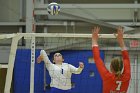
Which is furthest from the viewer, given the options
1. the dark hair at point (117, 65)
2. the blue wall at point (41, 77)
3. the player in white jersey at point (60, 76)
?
the blue wall at point (41, 77)

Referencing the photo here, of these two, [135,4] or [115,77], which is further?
[135,4]

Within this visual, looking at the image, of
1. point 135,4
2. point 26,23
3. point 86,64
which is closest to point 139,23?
point 135,4

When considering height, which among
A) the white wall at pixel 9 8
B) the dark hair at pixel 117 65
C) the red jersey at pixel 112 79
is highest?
the white wall at pixel 9 8

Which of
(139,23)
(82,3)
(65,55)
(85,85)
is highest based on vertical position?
(82,3)

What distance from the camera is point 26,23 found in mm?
8422

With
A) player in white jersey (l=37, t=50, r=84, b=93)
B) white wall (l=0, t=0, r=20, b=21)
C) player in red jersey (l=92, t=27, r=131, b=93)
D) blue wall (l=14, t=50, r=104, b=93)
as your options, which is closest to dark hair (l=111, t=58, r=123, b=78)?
player in red jersey (l=92, t=27, r=131, b=93)

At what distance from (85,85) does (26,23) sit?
6.76 ft

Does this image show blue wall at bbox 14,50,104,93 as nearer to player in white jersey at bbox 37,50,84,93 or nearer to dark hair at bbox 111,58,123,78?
player in white jersey at bbox 37,50,84,93

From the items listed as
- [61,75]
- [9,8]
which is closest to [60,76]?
[61,75]

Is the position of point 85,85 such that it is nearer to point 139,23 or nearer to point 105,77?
point 139,23

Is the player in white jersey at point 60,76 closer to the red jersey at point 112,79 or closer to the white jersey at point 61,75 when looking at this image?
the white jersey at point 61,75

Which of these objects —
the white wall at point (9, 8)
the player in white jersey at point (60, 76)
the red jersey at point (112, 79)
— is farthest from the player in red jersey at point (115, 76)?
the white wall at point (9, 8)

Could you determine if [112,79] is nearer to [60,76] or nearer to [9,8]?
[60,76]

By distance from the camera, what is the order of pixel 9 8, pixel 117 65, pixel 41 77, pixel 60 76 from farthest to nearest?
pixel 9 8 → pixel 41 77 → pixel 60 76 → pixel 117 65
